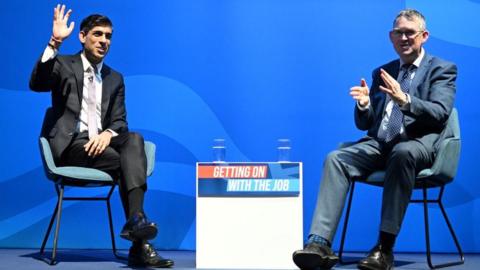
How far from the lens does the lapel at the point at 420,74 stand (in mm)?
3738

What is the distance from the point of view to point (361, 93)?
366cm

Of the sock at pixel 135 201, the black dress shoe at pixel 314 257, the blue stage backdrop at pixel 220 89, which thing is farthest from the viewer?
the blue stage backdrop at pixel 220 89

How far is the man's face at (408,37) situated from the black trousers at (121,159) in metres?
1.46

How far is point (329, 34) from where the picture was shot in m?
4.62

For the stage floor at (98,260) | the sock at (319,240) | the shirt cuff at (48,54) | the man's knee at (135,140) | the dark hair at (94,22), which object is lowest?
the stage floor at (98,260)

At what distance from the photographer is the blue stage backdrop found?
4.55m

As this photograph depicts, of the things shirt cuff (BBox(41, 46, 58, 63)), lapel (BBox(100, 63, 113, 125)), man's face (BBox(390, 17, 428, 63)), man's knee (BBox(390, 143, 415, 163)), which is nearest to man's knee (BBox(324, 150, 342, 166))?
man's knee (BBox(390, 143, 415, 163))

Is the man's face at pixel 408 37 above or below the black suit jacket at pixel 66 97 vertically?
above

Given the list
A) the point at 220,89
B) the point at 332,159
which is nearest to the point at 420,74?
the point at 332,159

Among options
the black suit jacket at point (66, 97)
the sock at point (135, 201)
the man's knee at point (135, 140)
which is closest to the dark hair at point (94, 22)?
the black suit jacket at point (66, 97)

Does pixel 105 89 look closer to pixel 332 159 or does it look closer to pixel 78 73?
pixel 78 73

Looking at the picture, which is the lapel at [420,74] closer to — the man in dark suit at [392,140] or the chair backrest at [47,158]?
the man in dark suit at [392,140]

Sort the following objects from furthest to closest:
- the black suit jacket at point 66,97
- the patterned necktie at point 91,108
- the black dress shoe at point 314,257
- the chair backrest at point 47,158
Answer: the patterned necktie at point 91,108, the black suit jacket at point 66,97, the chair backrest at point 47,158, the black dress shoe at point 314,257

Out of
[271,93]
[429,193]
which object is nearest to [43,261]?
[271,93]
